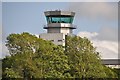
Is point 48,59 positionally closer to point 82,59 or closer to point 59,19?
point 82,59

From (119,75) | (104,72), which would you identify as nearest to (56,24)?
(119,75)

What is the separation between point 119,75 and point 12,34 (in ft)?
42.1

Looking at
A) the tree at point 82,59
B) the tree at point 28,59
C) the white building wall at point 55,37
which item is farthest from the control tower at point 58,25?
the tree at point 28,59

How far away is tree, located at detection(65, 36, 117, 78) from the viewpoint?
25.9 metres

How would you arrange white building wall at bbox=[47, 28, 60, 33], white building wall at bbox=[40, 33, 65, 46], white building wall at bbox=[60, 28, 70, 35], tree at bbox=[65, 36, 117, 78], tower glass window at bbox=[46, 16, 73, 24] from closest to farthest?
tree at bbox=[65, 36, 117, 78] < white building wall at bbox=[40, 33, 65, 46] < tower glass window at bbox=[46, 16, 73, 24] < white building wall at bbox=[60, 28, 70, 35] < white building wall at bbox=[47, 28, 60, 33]

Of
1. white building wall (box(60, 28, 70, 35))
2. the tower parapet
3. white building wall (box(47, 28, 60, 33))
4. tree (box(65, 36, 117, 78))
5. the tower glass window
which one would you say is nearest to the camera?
tree (box(65, 36, 117, 78))

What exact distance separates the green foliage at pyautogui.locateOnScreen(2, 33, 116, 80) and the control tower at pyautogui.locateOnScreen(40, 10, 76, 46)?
1825 cm

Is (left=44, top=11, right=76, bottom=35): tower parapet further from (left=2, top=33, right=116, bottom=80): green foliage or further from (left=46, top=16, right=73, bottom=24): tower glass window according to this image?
(left=2, top=33, right=116, bottom=80): green foliage

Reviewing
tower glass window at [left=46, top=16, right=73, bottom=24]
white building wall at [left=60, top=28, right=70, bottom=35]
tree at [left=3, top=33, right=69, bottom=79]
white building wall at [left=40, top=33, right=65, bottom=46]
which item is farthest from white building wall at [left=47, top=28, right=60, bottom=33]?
tree at [left=3, top=33, right=69, bottom=79]

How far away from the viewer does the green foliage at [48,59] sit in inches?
934

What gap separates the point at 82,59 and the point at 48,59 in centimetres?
260

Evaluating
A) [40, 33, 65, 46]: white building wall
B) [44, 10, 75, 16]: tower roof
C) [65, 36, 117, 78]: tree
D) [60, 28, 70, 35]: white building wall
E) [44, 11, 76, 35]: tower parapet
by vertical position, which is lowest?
[65, 36, 117, 78]: tree

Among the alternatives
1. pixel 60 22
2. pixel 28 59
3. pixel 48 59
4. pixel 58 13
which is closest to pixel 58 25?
pixel 60 22

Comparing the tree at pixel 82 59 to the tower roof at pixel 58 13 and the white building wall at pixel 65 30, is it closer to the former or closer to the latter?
the tower roof at pixel 58 13
